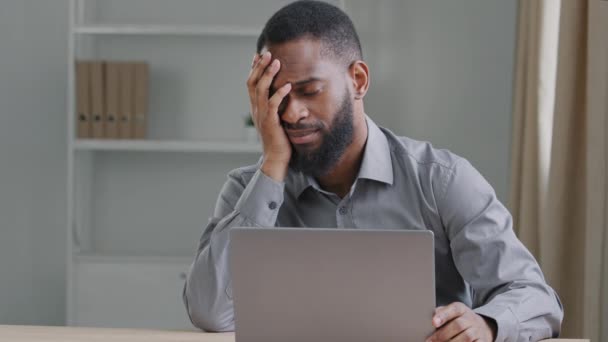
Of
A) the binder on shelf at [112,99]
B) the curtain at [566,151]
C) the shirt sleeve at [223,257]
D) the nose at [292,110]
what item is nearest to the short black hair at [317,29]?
the nose at [292,110]

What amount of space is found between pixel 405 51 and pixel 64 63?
1363mm

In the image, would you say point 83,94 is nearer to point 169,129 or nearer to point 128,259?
point 169,129

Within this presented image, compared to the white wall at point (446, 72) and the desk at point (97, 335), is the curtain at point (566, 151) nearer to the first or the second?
the white wall at point (446, 72)

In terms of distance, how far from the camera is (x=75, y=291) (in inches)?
132

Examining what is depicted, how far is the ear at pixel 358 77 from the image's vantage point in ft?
5.74

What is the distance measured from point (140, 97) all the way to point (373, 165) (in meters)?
1.79

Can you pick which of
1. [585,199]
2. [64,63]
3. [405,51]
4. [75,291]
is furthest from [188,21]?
[585,199]

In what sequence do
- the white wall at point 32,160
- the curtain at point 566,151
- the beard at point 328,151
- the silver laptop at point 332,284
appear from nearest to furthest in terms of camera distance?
the silver laptop at point 332,284 < the beard at point 328,151 < the curtain at point 566,151 < the white wall at point 32,160

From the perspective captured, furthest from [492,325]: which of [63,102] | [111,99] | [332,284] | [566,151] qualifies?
[63,102]

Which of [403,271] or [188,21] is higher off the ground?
[188,21]

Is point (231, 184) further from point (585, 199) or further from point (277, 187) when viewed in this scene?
point (585, 199)

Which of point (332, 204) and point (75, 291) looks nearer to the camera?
point (332, 204)

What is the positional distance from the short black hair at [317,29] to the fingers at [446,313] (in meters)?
0.60

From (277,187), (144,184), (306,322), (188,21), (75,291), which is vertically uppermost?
(188,21)
